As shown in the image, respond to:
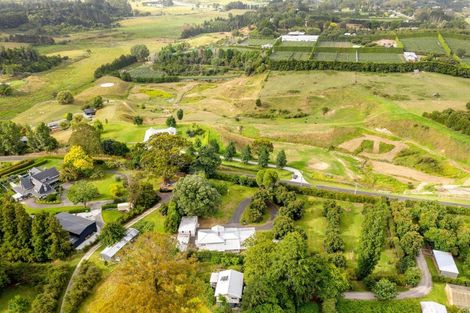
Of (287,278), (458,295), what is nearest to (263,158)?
(287,278)

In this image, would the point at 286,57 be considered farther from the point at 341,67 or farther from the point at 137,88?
the point at 137,88

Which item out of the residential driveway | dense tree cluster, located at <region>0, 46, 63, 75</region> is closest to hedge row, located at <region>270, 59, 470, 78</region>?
the residential driveway

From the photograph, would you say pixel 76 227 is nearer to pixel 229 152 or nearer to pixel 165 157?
pixel 165 157

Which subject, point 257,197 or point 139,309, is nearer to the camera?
point 139,309

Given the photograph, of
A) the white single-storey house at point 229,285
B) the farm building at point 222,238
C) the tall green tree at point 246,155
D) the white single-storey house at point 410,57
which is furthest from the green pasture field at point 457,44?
the white single-storey house at point 229,285

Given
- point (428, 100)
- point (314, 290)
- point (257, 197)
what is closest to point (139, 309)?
point (314, 290)

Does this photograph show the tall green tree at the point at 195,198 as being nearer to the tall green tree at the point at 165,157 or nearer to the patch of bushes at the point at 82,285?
the tall green tree at the point at 165,157
